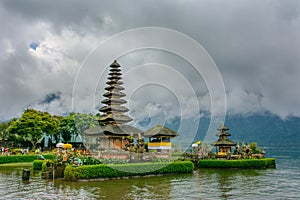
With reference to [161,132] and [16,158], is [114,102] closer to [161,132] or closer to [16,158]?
[161,132]

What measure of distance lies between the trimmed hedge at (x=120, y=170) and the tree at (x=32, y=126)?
3718 cm

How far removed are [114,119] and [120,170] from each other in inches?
563

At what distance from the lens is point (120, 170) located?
85.9 feet

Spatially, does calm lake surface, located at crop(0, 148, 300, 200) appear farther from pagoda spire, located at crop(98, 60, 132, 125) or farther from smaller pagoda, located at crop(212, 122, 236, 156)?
smaller pagoda, located at crop(212, 122, 236, 156)

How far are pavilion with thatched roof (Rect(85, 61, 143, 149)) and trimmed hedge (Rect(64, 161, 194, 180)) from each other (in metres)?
9.42

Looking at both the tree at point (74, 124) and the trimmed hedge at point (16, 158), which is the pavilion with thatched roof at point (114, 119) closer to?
the trimmed hedge at point (16, 158)

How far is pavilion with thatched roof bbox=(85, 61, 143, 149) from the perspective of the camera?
3872cm

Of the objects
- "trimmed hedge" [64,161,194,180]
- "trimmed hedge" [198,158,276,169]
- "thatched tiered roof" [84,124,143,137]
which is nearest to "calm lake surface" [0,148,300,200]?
"trimmed hedge" [64,161,194,180]

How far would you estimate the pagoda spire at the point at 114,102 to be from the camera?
40.5 m

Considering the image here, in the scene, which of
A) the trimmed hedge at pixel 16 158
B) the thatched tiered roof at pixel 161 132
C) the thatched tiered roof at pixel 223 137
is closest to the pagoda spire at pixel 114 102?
the thatched tiered roof at pixel 161 132

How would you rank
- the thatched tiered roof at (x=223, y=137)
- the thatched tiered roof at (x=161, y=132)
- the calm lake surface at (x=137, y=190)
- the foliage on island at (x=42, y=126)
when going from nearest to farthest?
the calm lake surface at (x=137, y=190) < the thatched tiered roof at (x=161, y=132) < the thatched tiered roof at (x=223, y=137) < the foliage on island at (x=42, y=126)

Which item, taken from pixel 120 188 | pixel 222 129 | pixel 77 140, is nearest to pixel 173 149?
pixel 222 129

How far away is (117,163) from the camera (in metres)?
27.9

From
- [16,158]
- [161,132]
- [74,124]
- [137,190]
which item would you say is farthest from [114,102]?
[74,124]
